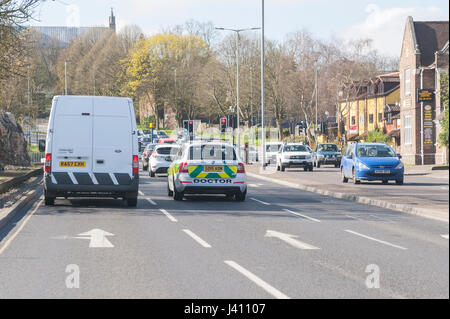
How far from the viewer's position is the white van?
18391 mm

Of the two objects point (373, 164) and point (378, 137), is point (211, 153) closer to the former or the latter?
point (373, 164)

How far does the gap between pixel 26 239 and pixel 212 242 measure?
313cm

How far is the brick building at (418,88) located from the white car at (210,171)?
1239 inches

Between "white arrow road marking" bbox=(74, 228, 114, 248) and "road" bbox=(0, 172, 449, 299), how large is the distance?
0.07 ft

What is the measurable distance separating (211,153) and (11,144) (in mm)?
20513

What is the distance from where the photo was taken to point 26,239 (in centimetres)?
1264

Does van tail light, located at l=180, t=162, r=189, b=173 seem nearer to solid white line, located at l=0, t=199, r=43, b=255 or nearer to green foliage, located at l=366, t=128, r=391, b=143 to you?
solid white line, located at l=0, t=199, r=43, b=255

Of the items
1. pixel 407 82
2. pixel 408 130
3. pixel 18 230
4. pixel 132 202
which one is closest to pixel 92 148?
pixel 132 202

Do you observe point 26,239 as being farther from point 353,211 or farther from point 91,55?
point 91,55

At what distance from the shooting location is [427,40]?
55.3m

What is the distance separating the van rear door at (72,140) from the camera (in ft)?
60.3

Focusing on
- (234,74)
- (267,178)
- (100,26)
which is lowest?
(267,178)
